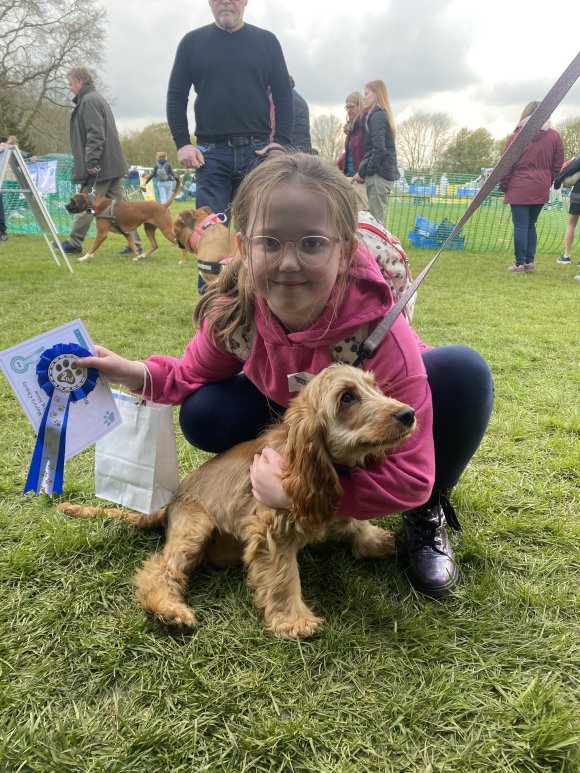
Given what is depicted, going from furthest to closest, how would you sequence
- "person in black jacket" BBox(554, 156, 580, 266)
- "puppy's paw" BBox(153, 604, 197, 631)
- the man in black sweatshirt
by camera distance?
"person in black jacket" BBox(554, 156, 580, 266) < the man in black sweatshirt < "puppy's paw" BBox(153, 604, 197, 631)

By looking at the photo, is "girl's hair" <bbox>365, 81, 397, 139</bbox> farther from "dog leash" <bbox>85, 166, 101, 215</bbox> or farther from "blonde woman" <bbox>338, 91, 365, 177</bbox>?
"dog leash" <bbox>85, 166, 101, 215</bbox>

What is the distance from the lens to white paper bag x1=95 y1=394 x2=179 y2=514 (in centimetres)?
231

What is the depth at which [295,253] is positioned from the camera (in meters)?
1.84

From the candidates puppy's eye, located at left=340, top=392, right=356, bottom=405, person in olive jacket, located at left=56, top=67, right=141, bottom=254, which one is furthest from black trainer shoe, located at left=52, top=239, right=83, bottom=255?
puppy's eye, located at left=340, top=392, right=356, bottom=405

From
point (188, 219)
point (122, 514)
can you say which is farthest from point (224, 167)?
point (122, 514)

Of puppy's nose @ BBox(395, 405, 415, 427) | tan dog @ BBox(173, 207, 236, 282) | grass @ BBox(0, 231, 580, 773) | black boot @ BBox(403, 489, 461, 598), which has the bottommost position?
grass @ BBox(0, 231, 580, 773)

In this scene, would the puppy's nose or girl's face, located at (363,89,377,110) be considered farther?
girl's face, located at (363,89,377,110)

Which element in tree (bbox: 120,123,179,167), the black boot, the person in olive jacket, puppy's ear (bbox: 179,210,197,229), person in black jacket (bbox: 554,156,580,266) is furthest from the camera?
tree (bbox: 120,123,179,167)

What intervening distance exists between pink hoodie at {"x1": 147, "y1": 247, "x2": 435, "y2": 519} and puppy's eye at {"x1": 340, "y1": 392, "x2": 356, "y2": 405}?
0.68 ft

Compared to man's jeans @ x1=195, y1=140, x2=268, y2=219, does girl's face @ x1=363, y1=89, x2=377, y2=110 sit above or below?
above

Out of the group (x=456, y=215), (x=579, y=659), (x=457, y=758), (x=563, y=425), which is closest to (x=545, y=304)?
(x=563, y=425)

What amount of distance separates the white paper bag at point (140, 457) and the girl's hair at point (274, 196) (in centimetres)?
53

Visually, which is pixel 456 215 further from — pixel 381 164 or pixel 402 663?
pixel 402 663

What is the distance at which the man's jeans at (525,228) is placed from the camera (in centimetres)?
970
